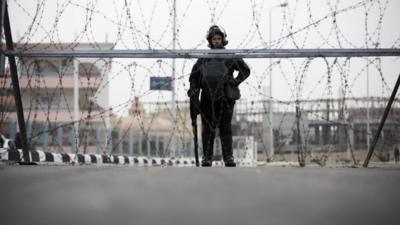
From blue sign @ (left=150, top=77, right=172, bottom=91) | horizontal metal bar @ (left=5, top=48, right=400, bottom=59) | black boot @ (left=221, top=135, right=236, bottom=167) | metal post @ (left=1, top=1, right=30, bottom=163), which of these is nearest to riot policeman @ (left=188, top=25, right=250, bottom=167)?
black boot @ (left=221, top=135, right=236, bottom=167)

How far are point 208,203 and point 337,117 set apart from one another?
3.04m

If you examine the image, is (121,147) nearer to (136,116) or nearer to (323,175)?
(136,116)

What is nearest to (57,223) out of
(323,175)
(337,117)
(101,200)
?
(101,200)

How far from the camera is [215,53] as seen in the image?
3842mm

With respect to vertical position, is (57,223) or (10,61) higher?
(10,61)

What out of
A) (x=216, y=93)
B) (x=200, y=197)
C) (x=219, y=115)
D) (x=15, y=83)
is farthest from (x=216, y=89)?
(x=200, y=197)

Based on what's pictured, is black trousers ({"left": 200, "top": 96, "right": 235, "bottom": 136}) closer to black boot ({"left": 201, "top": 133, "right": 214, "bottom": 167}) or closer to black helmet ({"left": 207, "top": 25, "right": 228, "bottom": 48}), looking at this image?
black boot ({"left": 201, "top": 133, "right": 214, "bottom": 167})

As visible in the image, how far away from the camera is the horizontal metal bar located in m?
3.74

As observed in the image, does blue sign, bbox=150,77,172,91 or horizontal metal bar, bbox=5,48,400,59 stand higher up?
horizontal metal bar, bbox=5,48,400,59

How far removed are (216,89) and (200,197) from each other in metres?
2.18

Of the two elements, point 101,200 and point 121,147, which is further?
point 121,147

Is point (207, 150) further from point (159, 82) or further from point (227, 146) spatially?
point (159, 82)

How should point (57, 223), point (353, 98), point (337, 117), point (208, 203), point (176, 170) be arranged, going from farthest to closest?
point (337, 117) < point (353, 98) < point (176, 170) < point (208, 203) < point (57, 223)

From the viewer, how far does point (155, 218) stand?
2547mm
